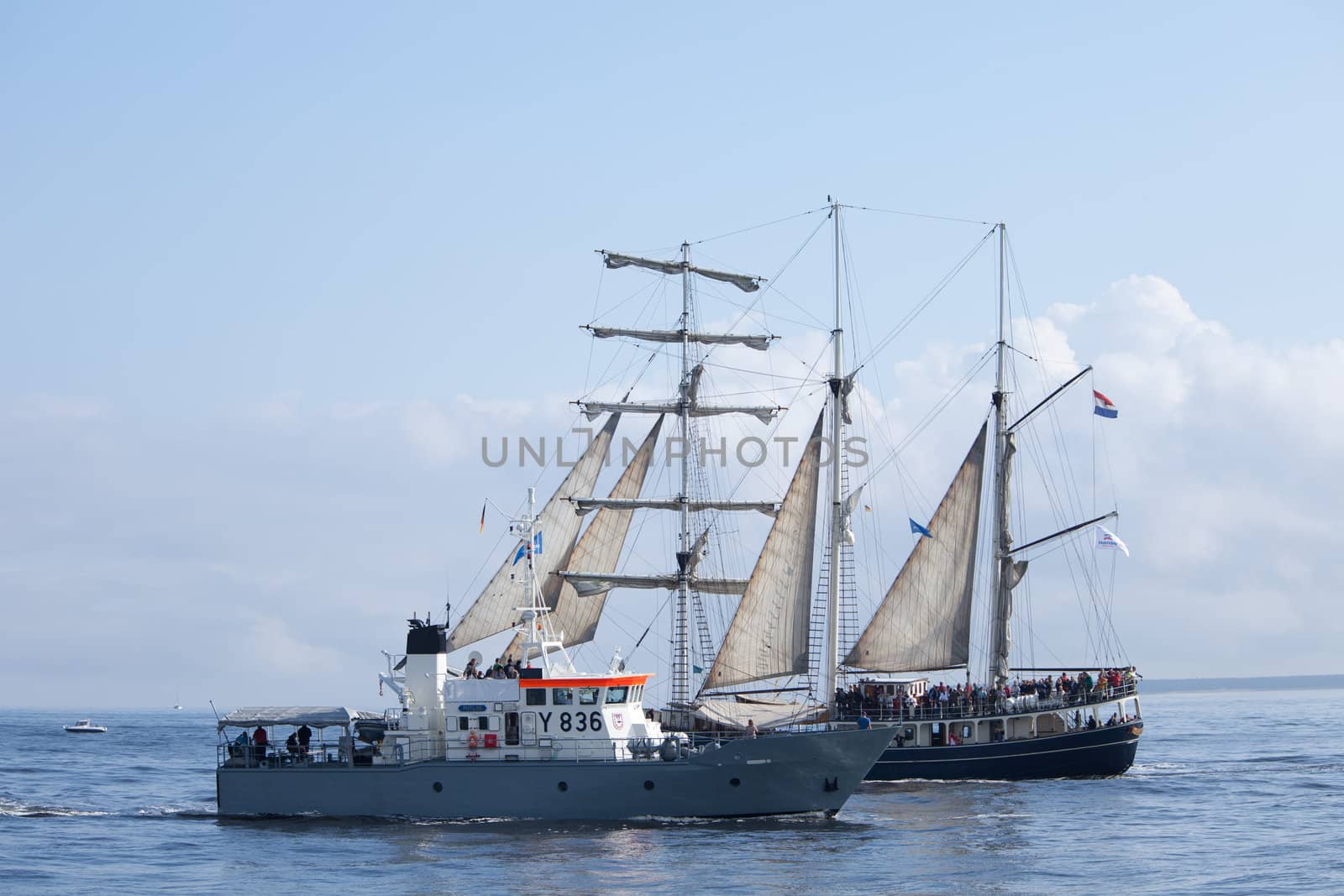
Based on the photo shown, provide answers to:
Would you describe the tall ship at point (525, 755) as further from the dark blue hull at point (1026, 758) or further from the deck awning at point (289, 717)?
the dark blue hull at point (1026, 758)

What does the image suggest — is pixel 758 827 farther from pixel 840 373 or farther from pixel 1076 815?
pixel 840 373

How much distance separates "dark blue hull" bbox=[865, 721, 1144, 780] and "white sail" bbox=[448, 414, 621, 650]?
15868 millimetres

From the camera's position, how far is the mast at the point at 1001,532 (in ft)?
217

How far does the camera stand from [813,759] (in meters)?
45.1

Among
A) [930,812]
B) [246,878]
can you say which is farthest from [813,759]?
[246,878]

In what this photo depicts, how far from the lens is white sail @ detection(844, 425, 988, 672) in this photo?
63844 mm

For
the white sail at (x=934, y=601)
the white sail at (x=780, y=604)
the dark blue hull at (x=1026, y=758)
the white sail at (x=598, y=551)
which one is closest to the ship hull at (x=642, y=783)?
the white sail at (x=780, y=604)

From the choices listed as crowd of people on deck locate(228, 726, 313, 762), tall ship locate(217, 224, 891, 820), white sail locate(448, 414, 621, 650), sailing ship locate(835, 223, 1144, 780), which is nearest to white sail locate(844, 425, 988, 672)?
sailing ship locate(835, 223, 1144, 780)

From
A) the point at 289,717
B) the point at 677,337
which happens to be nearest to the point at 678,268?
the point at 677,337

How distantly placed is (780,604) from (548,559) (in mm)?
10614

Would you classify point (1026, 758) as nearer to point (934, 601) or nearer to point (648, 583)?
point (934, 601)

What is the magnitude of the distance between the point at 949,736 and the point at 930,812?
496 inches

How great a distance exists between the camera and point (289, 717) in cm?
4900

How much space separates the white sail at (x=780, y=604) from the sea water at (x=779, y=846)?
21.3 ft
